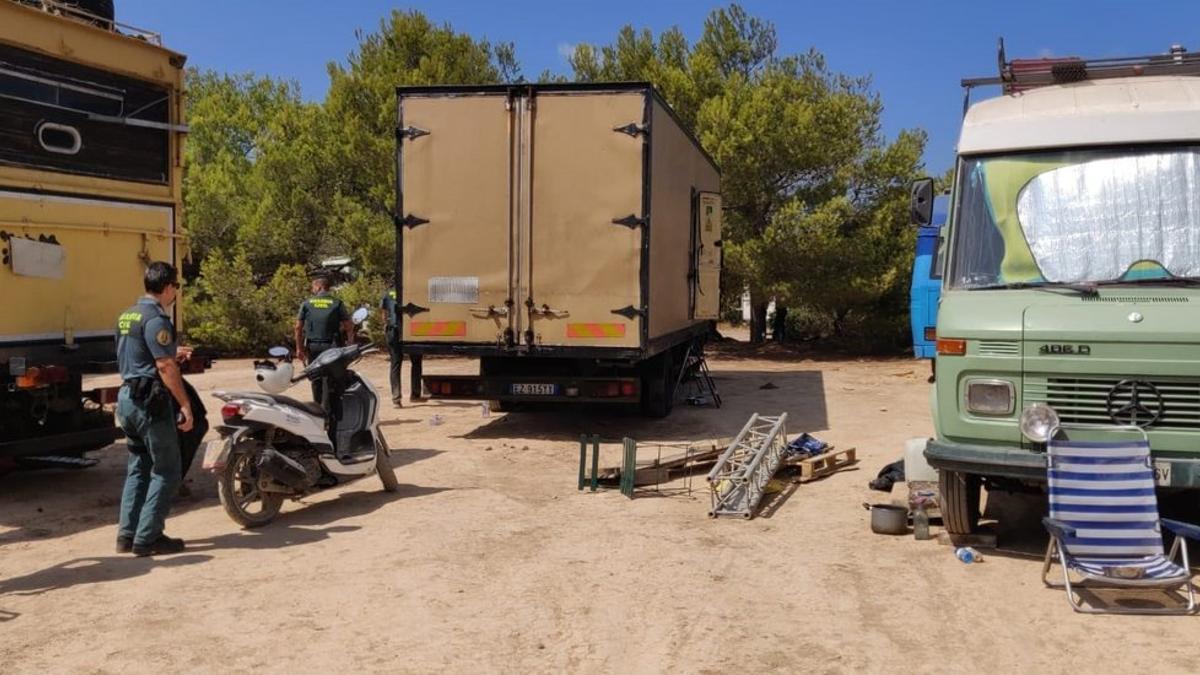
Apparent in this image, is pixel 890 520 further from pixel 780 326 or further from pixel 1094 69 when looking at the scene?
pixel 780 326

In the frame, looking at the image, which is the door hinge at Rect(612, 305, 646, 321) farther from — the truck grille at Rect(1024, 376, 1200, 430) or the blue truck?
the blue truck

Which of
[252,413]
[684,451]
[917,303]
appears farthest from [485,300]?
[917,303]

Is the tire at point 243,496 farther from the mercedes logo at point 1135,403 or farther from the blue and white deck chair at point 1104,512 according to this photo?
the mercedes logo at point 1135,403

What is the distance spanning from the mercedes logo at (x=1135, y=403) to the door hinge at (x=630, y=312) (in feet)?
15.7

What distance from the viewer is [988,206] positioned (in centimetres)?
604

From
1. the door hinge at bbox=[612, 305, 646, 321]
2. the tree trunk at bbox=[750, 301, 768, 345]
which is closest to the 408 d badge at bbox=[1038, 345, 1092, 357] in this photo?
the door hinge at bbox=[612, 305, 646, 321]

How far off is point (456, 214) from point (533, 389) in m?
1.90

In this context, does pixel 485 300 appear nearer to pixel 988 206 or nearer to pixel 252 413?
pixel 252 413

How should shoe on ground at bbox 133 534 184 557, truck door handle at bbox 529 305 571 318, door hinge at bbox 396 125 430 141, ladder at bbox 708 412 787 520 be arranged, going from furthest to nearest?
1. door hinge at bbox 396 125 430 141
2. truck door handle at bbox 529 305 571 318
3. ladder at bbox 708 412 787 520
4. shoe on ground at bbox 133 534 184 557

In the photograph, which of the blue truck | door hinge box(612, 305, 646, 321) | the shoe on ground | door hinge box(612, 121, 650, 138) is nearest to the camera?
the shoe on ground

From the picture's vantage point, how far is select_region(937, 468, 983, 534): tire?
5.74 meters

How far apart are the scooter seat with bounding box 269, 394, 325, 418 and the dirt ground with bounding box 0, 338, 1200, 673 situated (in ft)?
2.28

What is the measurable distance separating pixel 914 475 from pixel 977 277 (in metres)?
1.65

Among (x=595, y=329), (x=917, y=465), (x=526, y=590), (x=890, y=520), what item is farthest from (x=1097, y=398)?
(x=595, y=329)
